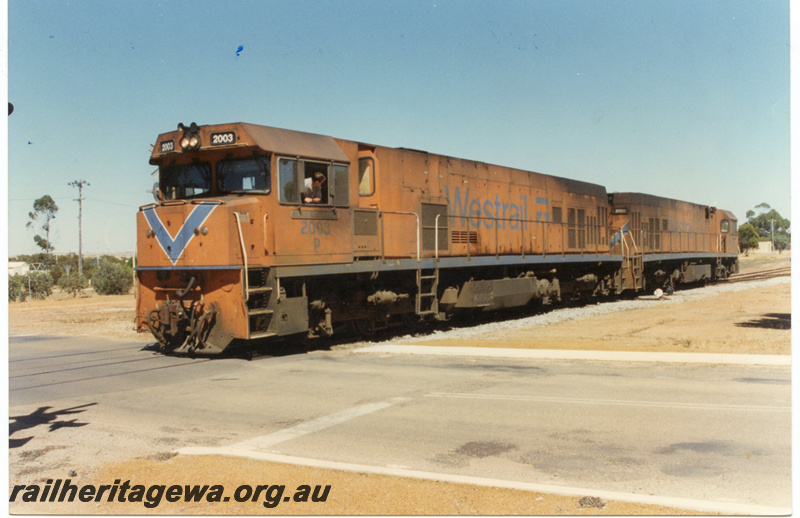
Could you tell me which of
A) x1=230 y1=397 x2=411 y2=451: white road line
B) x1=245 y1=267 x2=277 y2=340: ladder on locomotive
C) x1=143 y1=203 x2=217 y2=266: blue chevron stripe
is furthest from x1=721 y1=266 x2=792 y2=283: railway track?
x1=230 y1=397 x2=411 y2=451: white road line

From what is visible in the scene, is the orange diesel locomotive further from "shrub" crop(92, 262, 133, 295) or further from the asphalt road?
"shrub" crop(92, 262, 133, 295)

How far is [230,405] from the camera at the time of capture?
27.6ft

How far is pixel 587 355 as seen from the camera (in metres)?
11.9

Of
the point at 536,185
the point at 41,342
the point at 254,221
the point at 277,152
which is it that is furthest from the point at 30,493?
the point at 536,185

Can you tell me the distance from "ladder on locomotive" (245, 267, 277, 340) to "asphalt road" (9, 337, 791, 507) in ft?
1.96

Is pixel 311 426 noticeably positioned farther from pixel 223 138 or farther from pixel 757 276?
pixel 757 276

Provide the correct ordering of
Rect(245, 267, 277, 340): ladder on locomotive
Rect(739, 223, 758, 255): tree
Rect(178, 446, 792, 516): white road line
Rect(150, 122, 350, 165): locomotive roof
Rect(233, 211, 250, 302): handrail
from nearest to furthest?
Rect(178, 446, 792, 516): white road line → Rect(233, 211, 250, 302): handrail → Rect(245, 267, 277, 340): ladder on locomotive → Rect(150, 122, 350, 165): locomotive roof → Rect(739, 223, 758, 255): tree

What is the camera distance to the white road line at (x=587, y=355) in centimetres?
1103

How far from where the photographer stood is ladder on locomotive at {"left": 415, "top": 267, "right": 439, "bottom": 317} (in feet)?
50.5

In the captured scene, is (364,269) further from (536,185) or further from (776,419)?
(536,185)

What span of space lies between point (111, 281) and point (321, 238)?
31763mm

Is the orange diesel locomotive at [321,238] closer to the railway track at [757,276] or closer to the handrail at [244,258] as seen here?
the handrail at [244,258]

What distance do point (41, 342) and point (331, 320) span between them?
24.3 feet

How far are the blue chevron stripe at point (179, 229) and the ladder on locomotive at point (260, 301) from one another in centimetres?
117
